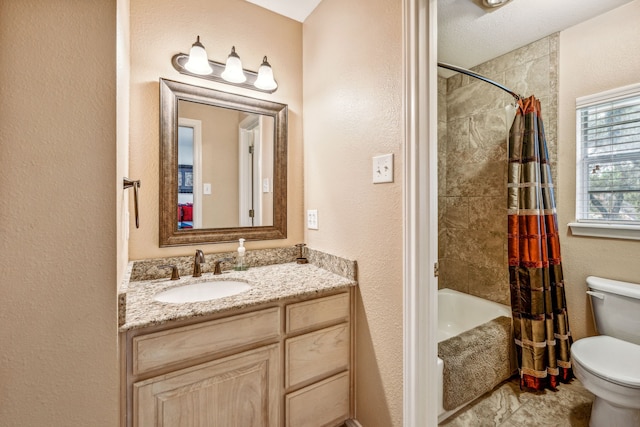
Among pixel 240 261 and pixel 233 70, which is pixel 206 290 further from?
pixel 233 70

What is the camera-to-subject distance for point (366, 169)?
1353mm

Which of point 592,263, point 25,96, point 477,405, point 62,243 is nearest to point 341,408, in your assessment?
point 477,405

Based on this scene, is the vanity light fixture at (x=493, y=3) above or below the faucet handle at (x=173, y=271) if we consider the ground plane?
above

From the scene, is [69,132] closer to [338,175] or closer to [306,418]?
[338,175]

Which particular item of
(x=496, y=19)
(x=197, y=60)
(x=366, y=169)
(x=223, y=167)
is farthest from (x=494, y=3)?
(x=223, y=167)

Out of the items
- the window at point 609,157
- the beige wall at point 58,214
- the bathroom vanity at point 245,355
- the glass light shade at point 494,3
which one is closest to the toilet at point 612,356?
the window at point 609,157

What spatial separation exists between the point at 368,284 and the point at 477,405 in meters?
1.15

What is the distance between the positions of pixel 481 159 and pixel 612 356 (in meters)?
1.51

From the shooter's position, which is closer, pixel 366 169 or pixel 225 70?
pixel 366 169

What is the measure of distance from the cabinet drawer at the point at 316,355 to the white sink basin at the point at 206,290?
1.20ft

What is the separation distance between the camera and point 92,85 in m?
0.81

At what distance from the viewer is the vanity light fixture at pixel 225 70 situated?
1.44 meters

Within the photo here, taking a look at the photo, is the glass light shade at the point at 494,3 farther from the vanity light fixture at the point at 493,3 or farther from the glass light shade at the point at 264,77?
the glass light shade at the point at 264,77

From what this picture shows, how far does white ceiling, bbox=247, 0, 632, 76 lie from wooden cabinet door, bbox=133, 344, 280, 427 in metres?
1.95
